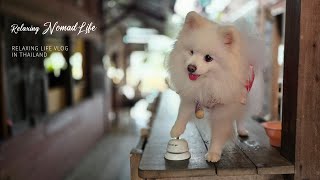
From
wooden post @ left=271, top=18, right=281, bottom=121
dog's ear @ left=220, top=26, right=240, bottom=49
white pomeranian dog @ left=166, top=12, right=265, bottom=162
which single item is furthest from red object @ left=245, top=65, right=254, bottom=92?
wooden post @ left=271, top=18, right=281, bottom=121

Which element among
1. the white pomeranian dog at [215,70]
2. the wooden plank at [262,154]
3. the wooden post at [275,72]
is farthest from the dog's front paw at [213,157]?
the wooden post at [275,72]

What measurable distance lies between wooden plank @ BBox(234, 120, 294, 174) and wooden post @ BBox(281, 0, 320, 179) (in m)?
0.06

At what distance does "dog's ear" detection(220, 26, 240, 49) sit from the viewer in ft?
4.01

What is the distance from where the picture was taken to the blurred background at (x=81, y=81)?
8.02 feet

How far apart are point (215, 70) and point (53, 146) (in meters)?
4.21

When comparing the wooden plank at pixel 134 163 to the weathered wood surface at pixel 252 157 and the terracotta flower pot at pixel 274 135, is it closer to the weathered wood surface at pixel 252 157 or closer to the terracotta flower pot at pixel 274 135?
the weathered wood surface at pixel 252 157

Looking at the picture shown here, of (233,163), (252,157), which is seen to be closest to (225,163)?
(233,163)

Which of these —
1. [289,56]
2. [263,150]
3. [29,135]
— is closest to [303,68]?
[289,56]

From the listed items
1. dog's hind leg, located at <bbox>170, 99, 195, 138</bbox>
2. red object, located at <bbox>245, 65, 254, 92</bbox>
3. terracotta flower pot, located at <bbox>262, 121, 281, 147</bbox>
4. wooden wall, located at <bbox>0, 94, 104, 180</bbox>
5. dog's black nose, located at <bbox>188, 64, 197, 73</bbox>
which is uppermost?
dog's black nose, located at <bbox>188, 64, 197, 73</bbox>

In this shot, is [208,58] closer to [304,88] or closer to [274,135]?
[304,88]

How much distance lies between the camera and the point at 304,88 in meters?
1.28

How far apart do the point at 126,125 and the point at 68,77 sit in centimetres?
411

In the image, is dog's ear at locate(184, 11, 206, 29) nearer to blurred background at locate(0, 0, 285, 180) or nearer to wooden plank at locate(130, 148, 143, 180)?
blurred background at locate(0, 0, 285, 180)

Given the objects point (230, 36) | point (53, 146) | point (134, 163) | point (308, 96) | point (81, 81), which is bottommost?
point (53, 146)
